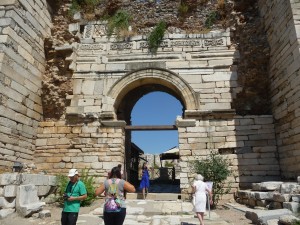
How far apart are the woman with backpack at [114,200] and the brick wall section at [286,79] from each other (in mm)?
5349

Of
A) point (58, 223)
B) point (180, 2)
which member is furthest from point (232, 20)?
point (58, 223)

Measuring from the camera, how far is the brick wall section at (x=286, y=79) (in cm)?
713

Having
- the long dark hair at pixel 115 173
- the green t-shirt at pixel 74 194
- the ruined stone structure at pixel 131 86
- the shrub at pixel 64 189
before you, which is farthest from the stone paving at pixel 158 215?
the long dark hair at pixel 115 173

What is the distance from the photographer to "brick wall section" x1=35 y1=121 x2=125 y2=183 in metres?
8.53

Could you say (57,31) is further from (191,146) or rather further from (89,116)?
(191,146)

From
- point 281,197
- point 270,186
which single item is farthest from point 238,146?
point 281,197

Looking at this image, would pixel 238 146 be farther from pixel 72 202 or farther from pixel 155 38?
pixel 72 202

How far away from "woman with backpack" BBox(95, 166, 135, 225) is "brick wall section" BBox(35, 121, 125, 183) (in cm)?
487

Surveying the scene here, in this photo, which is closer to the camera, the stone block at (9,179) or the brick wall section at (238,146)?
the stone block at (9,179)

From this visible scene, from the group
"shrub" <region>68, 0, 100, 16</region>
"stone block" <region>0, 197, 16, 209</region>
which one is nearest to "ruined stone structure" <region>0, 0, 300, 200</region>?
"shrub" <region>68, 0, 100, 16</region>

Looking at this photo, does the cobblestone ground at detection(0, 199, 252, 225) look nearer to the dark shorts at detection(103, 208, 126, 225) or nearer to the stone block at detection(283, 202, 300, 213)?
the stone block at detection(283, 202, 300, 213)

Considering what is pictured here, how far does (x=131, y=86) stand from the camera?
9523 mm

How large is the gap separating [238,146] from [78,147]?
16.4ft

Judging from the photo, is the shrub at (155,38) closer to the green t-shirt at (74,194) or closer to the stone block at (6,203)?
the stone block at (6,203)
